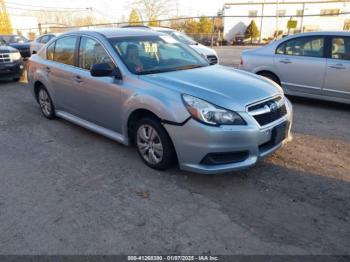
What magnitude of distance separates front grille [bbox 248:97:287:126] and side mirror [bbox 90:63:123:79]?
5.65 feet

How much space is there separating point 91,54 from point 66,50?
857 millimetres

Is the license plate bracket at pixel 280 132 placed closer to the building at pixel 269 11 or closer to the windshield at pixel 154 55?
the windshield at pixel 154 55

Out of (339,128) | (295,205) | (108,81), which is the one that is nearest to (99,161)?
(108,81)

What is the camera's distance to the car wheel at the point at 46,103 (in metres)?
5.75

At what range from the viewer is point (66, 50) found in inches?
202

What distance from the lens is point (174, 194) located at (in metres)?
3.38

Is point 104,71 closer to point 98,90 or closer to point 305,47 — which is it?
point 98,90

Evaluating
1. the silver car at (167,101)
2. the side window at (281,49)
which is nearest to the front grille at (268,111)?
the silver car at (167,101)

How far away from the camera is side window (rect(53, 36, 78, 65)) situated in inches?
193

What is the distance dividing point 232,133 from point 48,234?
1.97m

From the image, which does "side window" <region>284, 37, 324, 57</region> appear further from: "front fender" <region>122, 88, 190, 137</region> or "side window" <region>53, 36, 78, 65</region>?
"side window" <region>53, 36, 78, 65</region>

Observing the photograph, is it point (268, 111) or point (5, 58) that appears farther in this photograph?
point (5, 58)

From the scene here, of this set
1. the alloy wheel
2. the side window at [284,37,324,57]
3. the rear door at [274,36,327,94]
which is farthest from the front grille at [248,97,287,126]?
the side window at [284,37,324,57]

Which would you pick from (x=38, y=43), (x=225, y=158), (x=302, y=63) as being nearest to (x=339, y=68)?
(x=302, y=63)
